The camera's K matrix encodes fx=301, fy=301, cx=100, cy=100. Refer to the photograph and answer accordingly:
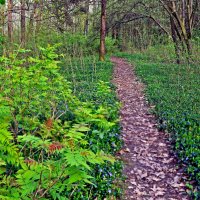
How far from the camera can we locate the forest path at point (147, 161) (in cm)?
539

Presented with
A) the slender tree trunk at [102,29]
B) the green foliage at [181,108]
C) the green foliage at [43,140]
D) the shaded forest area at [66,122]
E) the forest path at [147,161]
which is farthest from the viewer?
the slender tree trunk at [102,29]

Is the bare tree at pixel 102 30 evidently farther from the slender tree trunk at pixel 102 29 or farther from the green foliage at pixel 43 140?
the green foliage at pixel 43 140

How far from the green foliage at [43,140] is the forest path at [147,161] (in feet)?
1.37

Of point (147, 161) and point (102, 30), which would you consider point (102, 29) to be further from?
point (147, 161)

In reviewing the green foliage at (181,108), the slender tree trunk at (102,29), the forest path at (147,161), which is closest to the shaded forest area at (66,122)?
the green foliage at (181,108)

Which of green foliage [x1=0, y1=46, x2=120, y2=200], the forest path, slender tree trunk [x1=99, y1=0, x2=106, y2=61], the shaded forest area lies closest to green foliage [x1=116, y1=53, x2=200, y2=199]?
the shaded forest area

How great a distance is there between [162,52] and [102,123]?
→ 751 inches

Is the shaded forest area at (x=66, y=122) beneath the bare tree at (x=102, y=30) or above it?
beneath

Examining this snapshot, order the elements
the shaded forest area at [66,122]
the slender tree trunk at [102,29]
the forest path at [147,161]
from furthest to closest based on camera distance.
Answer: the slender tree trunk at [102,29] → the forest path at [147,161] → the shaded forest area at [66,122]

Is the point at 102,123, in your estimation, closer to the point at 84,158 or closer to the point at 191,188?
the point at 84,158

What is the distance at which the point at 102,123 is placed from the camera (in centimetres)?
397

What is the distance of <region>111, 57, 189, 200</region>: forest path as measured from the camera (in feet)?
17.7

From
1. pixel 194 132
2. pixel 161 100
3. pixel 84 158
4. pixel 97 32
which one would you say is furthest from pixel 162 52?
pixel 84 158

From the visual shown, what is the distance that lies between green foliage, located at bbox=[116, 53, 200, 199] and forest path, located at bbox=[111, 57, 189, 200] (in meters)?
0.26
